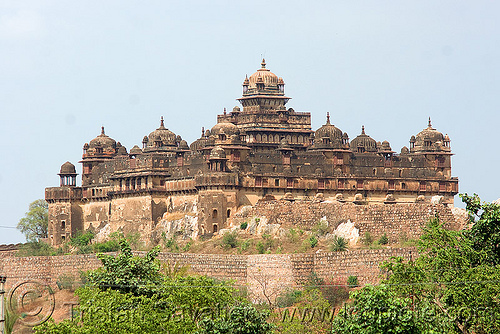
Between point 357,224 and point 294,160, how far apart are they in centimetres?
1856

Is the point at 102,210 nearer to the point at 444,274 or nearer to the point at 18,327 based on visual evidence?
the point at 18,327

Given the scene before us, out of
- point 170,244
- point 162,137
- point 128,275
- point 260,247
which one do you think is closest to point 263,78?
point 162,137

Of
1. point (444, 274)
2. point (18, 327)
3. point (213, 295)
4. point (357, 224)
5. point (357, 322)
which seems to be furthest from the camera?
point (357, 224)

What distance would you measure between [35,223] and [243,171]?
2678 centimetres

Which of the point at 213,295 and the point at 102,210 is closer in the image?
the point at 213,295

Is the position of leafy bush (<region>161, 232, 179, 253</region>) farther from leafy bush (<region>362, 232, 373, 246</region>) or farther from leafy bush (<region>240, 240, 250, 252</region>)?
leafy bush (<region>362, 232, 373, 246</region>)

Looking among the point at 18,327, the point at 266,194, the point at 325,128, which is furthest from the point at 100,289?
the point at 325,128

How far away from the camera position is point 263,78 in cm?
10950

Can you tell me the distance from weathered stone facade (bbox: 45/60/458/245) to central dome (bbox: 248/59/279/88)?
0.08 m

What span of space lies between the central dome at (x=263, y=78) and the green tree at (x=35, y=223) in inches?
827

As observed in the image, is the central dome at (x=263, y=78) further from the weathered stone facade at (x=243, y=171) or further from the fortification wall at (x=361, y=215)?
the fortification wall at (x=361, y=215)

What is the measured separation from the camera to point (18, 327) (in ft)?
224

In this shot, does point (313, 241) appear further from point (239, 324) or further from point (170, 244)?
point (239, 324)

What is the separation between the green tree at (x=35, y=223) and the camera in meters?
112
